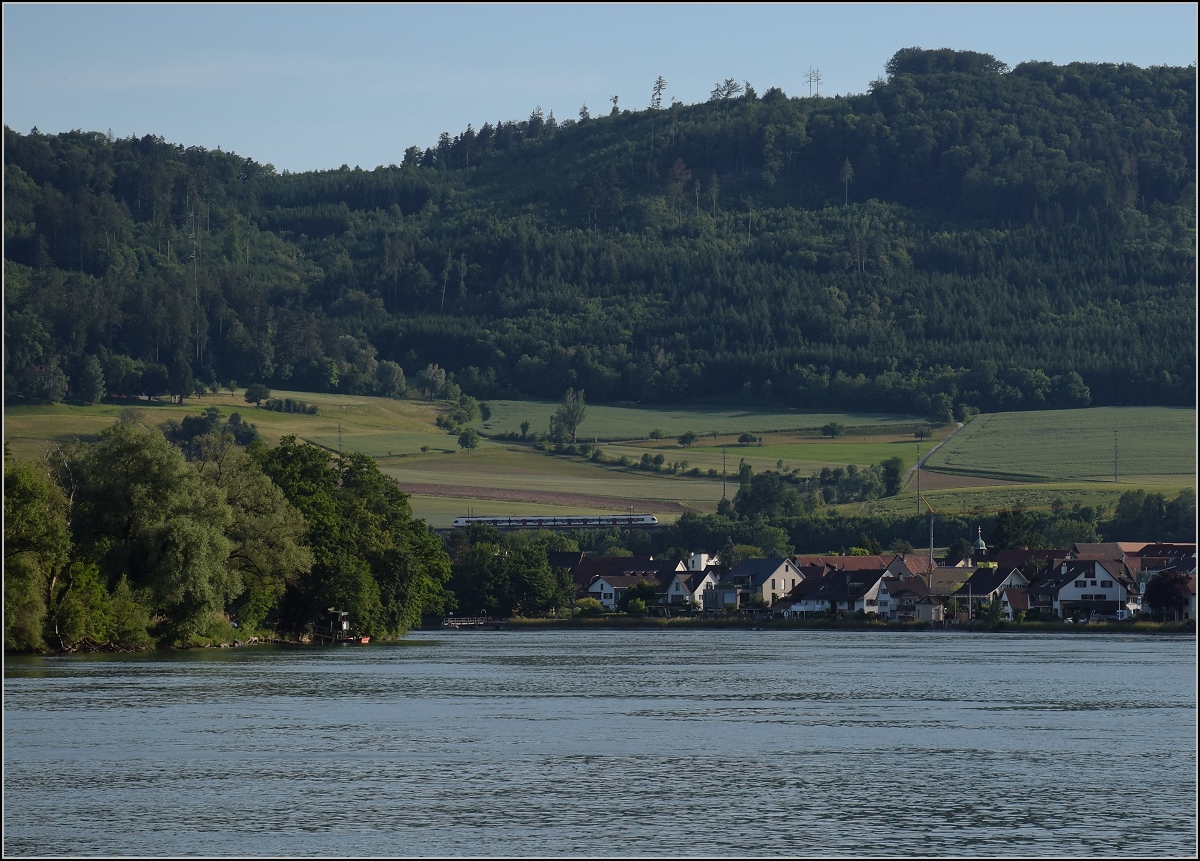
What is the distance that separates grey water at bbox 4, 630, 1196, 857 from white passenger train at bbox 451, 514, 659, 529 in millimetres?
116877

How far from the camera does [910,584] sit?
145250mm

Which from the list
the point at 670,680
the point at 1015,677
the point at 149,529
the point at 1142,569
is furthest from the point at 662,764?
the point at 1142,569

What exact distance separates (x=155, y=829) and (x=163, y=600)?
44428mm

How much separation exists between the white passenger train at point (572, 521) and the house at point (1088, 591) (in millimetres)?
65394

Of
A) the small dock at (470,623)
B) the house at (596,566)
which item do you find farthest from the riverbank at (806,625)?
the house at (596,566)

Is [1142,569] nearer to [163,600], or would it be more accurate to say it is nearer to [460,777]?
[163,600]

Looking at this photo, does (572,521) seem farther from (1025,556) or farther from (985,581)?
(985,581)

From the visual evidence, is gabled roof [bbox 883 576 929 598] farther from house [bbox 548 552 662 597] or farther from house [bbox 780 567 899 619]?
Answer: house [bbox 548 552 662 597]

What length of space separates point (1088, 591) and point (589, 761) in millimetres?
103028

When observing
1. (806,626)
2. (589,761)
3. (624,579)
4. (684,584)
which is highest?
(589,761)

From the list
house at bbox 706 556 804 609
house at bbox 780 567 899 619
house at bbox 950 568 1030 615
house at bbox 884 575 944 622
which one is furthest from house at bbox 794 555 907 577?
house at bbox 950 568 1030 615

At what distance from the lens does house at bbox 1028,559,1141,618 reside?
435 feet

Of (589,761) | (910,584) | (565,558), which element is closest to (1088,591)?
(910,584)

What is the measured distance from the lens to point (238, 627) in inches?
3312
